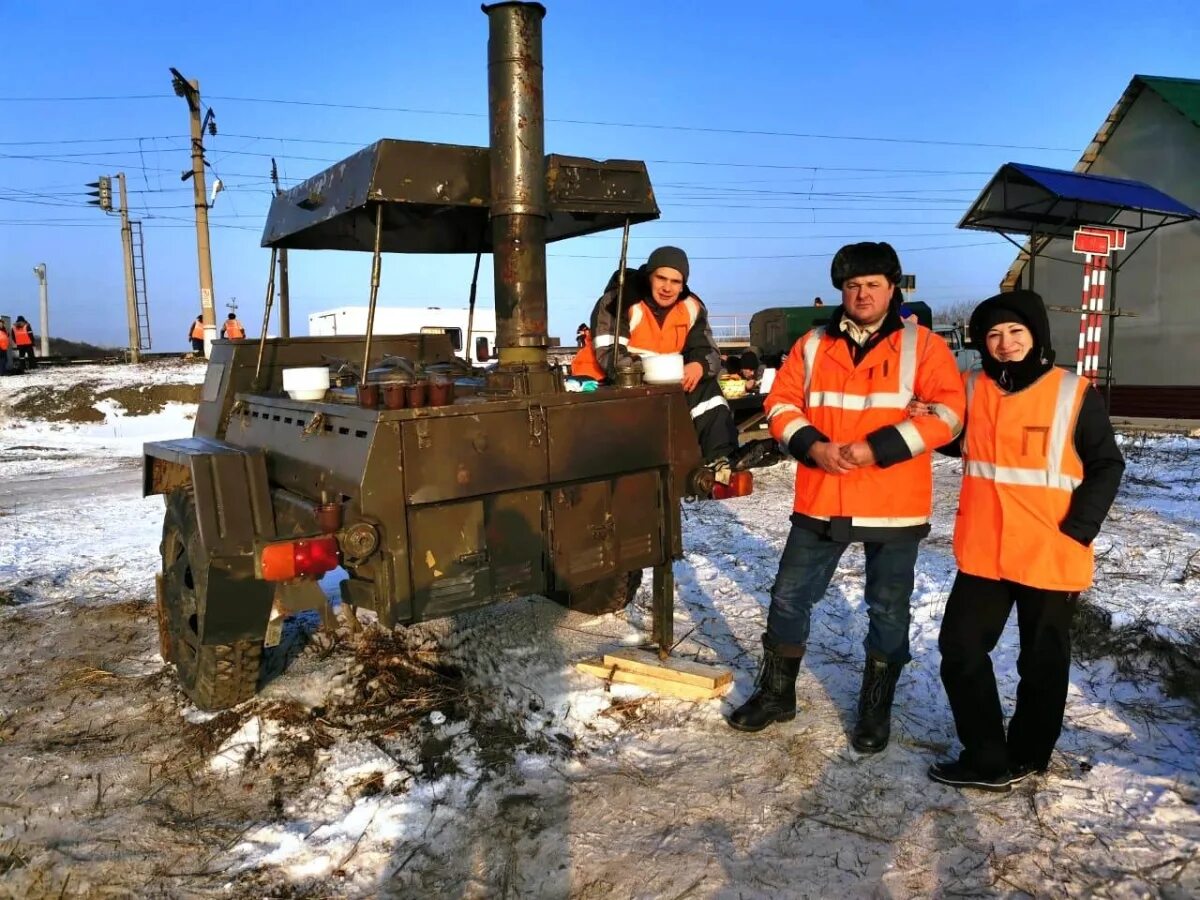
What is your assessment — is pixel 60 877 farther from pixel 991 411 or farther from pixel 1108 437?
pixel 1108 437

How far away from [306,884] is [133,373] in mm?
19405

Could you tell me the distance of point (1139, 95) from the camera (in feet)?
47.3

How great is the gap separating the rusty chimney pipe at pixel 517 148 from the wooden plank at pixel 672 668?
1483mm

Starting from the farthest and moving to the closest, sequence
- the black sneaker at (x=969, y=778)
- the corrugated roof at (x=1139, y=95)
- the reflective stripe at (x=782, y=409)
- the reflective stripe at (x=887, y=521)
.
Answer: the corrugated roof at (x=1139, y=95)
the reflective stripe at (x=782, y=409)
the reflective stripe at (x=887, y=521)
the black sneaker at (x=969, y=778)

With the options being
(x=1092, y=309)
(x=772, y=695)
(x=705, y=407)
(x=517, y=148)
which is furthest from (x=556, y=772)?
(x=1092, y=309)

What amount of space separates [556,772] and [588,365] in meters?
2.05

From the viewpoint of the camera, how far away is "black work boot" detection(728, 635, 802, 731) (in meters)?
3.37

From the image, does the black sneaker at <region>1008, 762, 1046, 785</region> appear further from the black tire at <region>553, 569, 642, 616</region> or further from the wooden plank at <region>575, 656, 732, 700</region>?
the black tire at <region>553, 569, 642, 616</region>

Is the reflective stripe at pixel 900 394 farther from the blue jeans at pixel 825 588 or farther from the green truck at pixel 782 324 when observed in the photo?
the green truck at pixel 782 324

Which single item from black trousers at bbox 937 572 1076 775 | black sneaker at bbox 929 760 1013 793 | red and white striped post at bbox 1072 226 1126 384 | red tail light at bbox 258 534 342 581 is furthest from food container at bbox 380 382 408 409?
red and white striped post at bbox 1072 226 1126 384

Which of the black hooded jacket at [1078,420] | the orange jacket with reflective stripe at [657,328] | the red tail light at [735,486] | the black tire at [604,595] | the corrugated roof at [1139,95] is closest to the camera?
the black hooded jacket at [1078,420]

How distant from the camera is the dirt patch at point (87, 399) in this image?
16.3m

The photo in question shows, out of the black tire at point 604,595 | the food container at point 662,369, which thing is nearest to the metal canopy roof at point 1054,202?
the black tire at point 604,595

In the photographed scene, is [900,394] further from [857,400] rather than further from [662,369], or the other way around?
[662,369]
